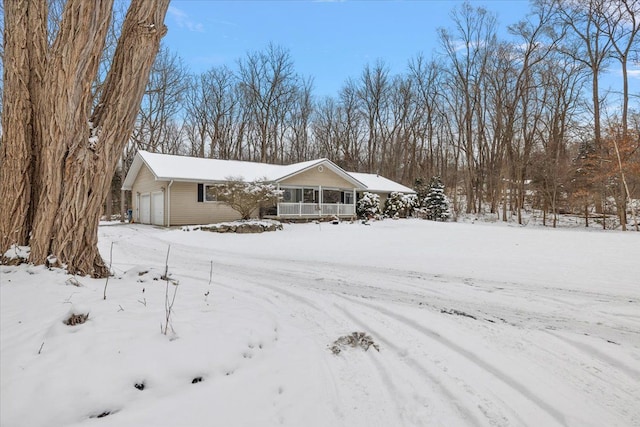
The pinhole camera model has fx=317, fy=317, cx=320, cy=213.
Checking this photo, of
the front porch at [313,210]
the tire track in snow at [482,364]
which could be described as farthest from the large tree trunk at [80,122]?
the front porch at [313,210]

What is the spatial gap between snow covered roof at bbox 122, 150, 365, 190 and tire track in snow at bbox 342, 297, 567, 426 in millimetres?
13640

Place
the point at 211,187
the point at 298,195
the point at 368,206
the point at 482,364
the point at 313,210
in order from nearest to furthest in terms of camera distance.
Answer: the point at 482,364, the point at 211,187, the point at 313,210, the point at 298,195, the point at 368,206

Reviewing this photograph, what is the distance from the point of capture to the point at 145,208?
62.1 ft

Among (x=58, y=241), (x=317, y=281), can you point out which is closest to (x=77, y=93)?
(x=58, y=241)

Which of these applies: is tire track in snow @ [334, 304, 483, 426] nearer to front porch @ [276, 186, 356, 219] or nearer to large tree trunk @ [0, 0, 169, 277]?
large tree trunk @ [0, 0, 169, 277]

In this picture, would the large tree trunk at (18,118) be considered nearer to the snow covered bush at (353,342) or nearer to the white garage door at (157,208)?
the snow covered bush at (353,342)

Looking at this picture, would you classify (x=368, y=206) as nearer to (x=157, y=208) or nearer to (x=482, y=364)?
(x=157, y=208)

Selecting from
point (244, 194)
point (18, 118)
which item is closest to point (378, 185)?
point (244, 194)

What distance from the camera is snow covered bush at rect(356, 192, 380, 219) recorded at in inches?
894

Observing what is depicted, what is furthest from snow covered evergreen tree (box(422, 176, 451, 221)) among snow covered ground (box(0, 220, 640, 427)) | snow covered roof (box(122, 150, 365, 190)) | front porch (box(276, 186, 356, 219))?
snow covered ground (box(0, 220, 640, 427))

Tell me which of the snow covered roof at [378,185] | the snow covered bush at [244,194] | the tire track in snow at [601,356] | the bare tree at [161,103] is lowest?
the tire track in snow at [601,356]

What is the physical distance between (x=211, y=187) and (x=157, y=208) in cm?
376

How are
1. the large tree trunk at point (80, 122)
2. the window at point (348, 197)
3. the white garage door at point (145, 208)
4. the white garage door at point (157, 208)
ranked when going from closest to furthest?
the large tree trunk at point (80, 122)
the white garage door at point (157, 208)
the white garage door at point (145, 208)
the window at point (348, 197)

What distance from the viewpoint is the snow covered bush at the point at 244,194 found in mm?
14672
